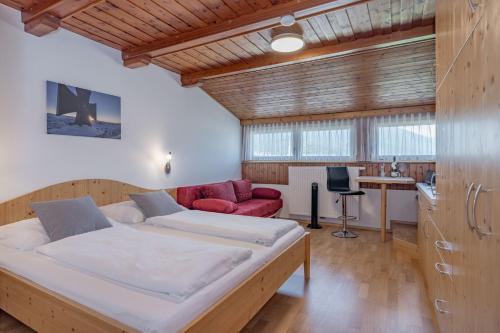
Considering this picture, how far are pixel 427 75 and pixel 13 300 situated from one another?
16.3ft

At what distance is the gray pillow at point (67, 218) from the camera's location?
231cm

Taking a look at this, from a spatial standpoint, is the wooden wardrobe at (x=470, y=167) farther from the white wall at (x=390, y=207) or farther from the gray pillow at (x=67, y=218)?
the white wall at (x=390, y=207)

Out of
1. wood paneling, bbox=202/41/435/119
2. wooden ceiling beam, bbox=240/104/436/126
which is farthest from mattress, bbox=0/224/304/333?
wooden ceiling beam, bbox=240/104/436/126

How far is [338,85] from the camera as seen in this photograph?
169 inches

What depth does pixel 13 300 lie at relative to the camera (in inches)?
74.5

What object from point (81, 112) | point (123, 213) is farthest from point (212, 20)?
point (123, 213)

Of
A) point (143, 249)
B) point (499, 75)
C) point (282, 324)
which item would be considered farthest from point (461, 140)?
point (143, 249)

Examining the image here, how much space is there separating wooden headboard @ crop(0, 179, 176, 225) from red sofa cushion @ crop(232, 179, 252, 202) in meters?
1.83

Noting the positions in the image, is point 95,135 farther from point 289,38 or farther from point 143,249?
point 289,38

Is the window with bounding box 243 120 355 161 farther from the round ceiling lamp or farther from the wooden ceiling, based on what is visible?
the round ceiling lamp

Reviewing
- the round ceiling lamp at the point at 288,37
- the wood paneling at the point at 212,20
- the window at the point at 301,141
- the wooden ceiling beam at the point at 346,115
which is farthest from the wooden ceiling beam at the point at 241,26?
the window at the point at 301,141

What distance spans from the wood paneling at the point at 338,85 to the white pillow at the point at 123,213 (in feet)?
8.45

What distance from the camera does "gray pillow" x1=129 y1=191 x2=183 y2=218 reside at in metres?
3.22

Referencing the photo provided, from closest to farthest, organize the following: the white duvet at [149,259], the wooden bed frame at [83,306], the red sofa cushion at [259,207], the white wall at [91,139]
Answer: the wooden bed frame at [83,306] → the white duvet at [149,259] → the white wall at [91,139] → the red sofa cushion at [259,207]
